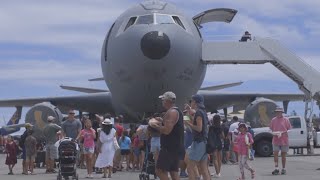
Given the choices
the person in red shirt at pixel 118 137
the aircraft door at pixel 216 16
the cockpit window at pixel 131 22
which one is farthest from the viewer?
the aircraft door at pixel 216 16

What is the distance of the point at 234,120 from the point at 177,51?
4.08 m

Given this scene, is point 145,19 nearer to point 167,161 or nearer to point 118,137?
point 118,137

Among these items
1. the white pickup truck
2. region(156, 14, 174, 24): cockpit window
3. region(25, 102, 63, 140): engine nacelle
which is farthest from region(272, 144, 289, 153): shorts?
region(25, 102, 63, 140): engine nacelle

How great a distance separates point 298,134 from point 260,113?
2.76 meters

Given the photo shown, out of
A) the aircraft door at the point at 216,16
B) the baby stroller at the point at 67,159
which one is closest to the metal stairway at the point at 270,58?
the aircraft door at the point at 216,16

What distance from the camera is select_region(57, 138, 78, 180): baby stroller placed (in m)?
14.6

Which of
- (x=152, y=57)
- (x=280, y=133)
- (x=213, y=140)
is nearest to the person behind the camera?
(x=213, y=140)

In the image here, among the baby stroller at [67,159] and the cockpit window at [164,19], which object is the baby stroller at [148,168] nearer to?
the baby stroller at [67,159]

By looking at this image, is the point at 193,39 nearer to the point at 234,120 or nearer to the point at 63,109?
the point at 234,120

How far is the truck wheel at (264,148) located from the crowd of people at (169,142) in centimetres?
265

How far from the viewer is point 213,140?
13758 millimetres

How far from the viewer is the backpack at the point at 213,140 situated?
1298 centimetres

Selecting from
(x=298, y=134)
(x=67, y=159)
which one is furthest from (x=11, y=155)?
(x=298, y=134)

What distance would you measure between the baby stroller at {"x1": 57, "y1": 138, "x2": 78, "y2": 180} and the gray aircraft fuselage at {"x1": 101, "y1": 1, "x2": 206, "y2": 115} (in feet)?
16.9
